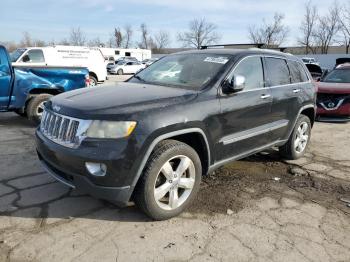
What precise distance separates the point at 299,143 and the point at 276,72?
4.84 feet

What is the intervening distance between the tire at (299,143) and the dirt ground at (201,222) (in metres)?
0.48

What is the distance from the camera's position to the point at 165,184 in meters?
3.75

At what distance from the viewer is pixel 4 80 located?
7.94m

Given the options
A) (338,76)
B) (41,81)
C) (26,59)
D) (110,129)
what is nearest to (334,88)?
(338,76)

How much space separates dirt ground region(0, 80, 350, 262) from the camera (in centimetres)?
328

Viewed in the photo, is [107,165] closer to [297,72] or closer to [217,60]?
[217,60]

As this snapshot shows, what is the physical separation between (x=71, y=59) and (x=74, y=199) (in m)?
14.1

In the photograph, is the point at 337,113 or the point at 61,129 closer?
the point at 61,129

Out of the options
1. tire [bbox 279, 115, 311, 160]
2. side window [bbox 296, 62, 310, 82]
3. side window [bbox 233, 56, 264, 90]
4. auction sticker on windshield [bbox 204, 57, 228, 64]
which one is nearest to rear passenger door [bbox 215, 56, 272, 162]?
side window [bbox 233, 56, 264, 90]

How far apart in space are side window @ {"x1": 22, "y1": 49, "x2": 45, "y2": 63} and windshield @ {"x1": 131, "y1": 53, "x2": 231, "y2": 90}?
11.4 meters

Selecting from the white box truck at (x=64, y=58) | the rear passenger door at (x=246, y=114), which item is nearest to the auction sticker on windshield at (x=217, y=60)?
the rear passenger door at (x=246, y=114)

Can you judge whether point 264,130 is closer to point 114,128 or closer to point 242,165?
point 242,165

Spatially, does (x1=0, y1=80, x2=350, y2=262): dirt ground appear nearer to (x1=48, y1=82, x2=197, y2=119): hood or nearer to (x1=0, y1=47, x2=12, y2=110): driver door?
(x1=48, y1=82, x2=197, y2=119): hood

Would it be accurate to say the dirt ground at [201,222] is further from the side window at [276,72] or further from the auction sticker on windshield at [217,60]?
the auction sticker on windshield at [217,60]
